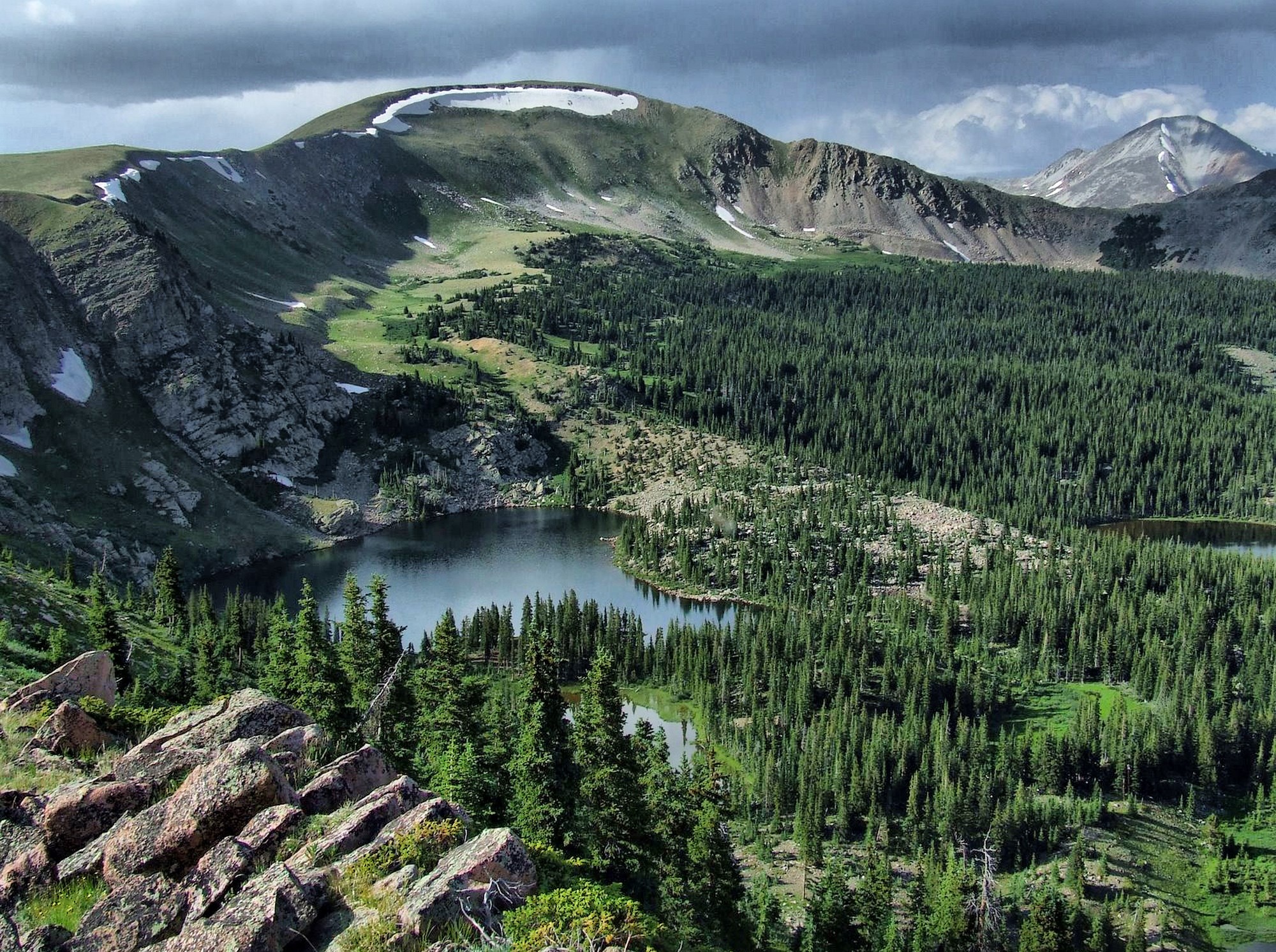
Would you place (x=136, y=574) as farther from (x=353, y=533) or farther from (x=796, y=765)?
(x=796, y=765)

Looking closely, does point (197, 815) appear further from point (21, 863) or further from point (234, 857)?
point (21, 863)

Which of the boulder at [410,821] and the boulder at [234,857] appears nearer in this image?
the boulder at [234,857]

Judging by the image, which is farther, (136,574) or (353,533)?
(353,533)

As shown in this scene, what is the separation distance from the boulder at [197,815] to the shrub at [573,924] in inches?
243

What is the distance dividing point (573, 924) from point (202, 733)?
1220 cm

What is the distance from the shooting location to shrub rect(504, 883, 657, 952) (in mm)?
16234

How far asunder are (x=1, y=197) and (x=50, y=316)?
119ft

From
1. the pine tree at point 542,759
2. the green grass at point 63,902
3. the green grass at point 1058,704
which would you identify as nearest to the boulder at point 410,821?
the green grass at point 63,902

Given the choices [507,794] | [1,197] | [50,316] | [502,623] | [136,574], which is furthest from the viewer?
[1,197]

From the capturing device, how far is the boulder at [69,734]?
24.4 metres

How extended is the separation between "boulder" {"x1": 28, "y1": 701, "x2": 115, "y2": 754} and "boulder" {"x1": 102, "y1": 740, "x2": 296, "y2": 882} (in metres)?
6.68

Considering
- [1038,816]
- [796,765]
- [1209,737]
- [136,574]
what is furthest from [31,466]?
[1209,737]

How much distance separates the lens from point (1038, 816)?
67.9 m

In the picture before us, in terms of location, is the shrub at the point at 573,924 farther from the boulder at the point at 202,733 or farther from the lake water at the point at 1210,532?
the lake water at the point at 1210,532
